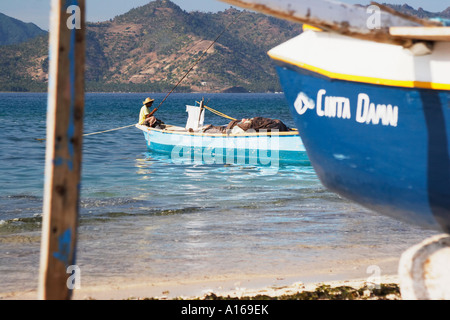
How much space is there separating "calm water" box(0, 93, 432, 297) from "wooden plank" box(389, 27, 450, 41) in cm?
370

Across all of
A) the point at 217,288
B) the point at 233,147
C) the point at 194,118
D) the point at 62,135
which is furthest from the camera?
the point at 194,118

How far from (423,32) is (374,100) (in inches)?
25.6

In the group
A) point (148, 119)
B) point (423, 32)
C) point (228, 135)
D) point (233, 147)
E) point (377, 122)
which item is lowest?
point (233, 147)

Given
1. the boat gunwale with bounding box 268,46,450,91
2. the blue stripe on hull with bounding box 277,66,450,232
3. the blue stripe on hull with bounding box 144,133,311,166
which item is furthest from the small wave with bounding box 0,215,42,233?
the blue stripe on hull with bounding box 144,133,311,166

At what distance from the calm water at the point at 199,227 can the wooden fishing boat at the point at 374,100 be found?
8.33ft

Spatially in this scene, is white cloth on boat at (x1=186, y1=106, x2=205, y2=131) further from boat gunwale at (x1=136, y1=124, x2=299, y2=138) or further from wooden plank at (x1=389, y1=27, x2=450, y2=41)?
wooden plank at (x1=389, y1=27, x2=450, y2=41)

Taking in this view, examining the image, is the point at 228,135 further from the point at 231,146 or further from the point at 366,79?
the point at 366,79

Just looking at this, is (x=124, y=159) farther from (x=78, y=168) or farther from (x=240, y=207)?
(x=78, y=168)

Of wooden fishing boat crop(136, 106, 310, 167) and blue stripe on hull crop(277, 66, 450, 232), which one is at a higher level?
blue stripe on hull crop(277, 66, 450, 232)

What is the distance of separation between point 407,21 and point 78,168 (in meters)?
2.35

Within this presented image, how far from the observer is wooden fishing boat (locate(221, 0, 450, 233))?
367cm

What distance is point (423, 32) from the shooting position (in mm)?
3660

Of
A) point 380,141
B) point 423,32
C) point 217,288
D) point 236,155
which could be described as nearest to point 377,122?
point 380,141

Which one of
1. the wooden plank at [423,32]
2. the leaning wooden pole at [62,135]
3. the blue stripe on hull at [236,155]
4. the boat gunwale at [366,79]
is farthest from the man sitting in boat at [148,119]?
the leaning wooden pole at [62,135]
